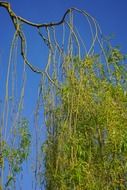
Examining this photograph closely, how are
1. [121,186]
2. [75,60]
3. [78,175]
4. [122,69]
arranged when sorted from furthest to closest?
[122,69] < [75,60] < [121,186] < [78,175]

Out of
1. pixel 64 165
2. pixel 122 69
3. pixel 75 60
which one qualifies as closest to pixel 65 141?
pixel 64 165

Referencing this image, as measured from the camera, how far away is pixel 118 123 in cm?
354

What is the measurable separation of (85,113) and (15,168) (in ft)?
1.81

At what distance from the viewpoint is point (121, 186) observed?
3.43 metres

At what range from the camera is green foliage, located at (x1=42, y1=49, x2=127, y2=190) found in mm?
3289

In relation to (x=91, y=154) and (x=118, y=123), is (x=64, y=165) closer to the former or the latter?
(x=91, y=154)

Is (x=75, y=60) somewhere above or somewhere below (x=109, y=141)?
above

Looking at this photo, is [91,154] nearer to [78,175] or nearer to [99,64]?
[78,175]

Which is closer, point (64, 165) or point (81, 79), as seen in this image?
point (64, 165)

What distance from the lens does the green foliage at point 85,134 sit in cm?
329

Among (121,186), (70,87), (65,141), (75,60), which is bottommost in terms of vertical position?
(121,186)

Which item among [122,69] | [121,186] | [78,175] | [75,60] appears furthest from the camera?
[122,69]

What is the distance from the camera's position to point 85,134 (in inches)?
136

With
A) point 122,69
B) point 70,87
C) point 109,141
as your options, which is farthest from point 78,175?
point 122,69
